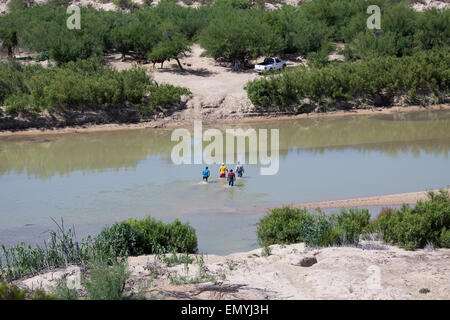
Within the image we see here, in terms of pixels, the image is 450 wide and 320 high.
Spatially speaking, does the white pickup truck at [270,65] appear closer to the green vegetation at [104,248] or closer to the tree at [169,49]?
the tree at [169,49]

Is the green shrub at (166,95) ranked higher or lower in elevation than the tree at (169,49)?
lower

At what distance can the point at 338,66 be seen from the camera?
43.9 metres

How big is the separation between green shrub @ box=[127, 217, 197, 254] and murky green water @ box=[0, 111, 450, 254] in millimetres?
1084

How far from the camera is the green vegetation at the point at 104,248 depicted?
1402cm

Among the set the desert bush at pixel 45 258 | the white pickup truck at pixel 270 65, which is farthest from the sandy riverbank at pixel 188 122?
the desert bush at pixel 45 258

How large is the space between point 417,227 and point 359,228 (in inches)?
67.1

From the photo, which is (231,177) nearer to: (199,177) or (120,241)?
(199,177)

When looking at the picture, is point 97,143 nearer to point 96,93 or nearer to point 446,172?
point 96,93

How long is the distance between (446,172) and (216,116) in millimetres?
17085

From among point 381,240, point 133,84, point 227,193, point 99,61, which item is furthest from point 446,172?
point 99,61

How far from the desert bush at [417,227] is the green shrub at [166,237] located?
5.04 m

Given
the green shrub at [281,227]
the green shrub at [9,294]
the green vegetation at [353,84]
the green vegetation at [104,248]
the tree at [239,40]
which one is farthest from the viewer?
the tree at [239,40]

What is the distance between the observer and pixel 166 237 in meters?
16.3

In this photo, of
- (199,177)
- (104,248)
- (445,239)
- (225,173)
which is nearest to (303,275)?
(445,239)
